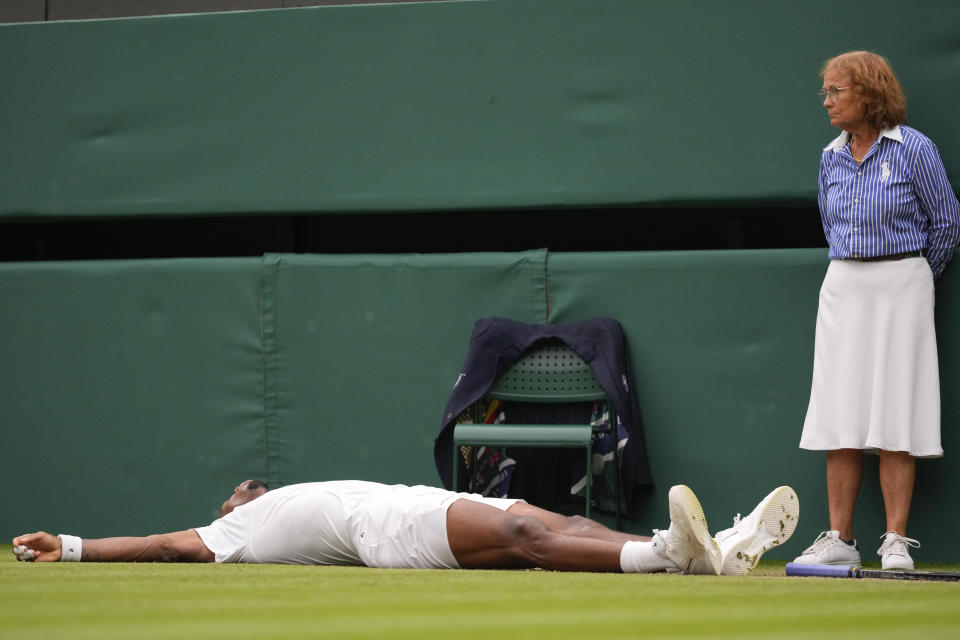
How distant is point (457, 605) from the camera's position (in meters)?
3.15

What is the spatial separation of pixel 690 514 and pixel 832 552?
1613mm

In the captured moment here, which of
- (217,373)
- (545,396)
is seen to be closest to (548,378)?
(545,396)

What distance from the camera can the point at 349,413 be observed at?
6.37 m

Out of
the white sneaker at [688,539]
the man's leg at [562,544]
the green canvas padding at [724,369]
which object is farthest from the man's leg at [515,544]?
the green canvas padding at [724,369]

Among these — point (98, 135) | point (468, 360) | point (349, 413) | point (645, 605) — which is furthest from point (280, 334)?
point (645, 605)

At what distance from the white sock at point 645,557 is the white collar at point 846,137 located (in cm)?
222

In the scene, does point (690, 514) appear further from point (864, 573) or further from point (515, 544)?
point (864, 573)

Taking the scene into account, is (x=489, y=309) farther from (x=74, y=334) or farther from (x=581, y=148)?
(x=74, y=334)

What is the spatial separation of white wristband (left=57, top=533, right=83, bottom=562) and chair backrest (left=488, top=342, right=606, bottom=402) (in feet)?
6.49

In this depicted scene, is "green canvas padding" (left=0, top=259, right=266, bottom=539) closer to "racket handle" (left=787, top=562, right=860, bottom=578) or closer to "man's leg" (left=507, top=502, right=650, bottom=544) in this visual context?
"man's leg" (left=507, top=502, right=650, bottom=544)

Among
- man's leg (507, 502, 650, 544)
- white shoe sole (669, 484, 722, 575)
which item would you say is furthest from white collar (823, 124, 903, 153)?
white shoe sole (669, 484, 722, 575)

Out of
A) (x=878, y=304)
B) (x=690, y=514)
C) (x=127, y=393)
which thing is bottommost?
(x=690, y=514)

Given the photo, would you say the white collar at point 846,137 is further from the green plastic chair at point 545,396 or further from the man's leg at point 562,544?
the man's leg at point 562,544

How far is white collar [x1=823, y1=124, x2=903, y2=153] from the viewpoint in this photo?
17.8 ft
